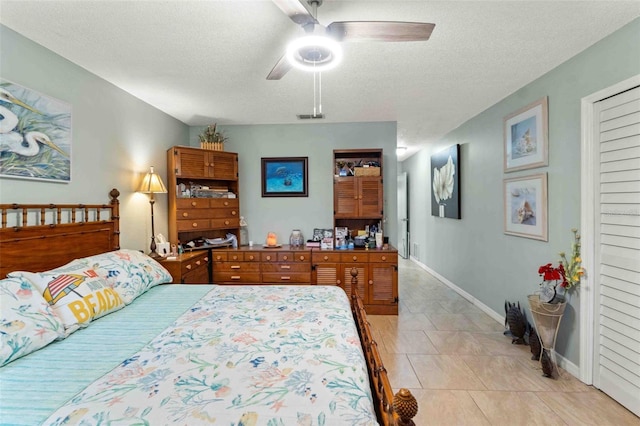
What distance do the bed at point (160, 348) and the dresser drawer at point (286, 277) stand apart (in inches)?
49.9

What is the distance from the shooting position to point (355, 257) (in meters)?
3.64

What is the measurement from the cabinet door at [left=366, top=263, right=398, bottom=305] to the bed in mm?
1367

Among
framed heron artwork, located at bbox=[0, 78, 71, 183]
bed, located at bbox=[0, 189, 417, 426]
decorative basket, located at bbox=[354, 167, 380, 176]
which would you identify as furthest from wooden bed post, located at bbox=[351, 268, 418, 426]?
framed heron artwork, located at bbox=[0, 78, 71, 183]

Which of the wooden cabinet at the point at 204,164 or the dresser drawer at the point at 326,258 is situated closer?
the wooden cabinet at the point at 204,164

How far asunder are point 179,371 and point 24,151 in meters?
1.92

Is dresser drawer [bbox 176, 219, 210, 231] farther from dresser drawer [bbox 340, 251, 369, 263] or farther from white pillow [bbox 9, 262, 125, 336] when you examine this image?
dresser drawer [bbox 340, 251, 369, 263]

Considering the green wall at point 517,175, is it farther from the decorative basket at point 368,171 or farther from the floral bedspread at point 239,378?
the floral bedspread at point 239,378

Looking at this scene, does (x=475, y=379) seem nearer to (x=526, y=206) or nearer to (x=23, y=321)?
(x=526, y=206)

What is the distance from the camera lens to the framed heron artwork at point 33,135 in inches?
72.8

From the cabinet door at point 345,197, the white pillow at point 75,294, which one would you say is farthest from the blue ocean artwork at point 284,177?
the white pillow at point 75,294

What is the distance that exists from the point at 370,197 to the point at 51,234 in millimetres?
3144

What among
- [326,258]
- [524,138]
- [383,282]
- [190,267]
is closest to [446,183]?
[524,138]

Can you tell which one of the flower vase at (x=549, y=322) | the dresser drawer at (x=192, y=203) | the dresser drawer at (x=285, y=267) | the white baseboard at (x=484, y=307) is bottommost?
the white baseboard at (x=484, y=307)

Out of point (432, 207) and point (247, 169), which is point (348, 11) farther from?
point (432, 207)
